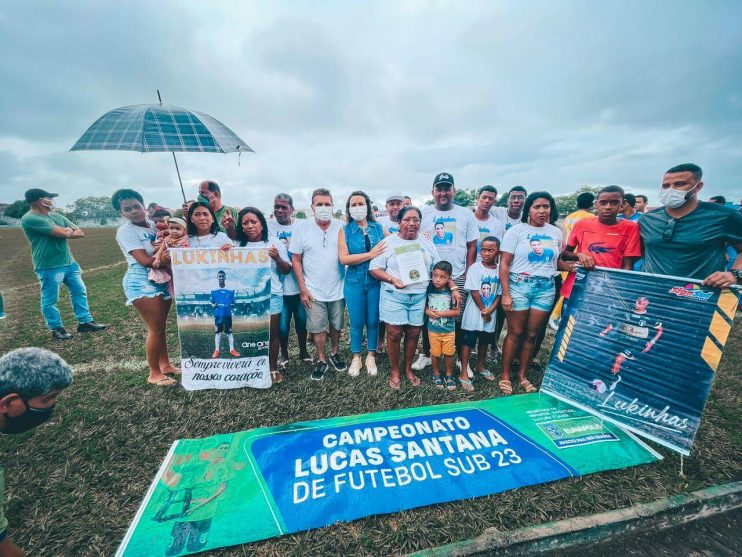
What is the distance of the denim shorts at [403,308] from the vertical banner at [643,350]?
5.12 feet

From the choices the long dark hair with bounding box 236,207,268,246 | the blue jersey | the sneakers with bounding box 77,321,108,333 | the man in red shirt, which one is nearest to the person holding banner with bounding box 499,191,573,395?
the man in red shirt

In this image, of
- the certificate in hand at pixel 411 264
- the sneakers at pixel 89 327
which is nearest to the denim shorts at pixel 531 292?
the certificate in hand at pixel 411 264

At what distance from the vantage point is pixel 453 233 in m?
4.02

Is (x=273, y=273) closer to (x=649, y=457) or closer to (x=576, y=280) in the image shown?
(x=576, y=280)

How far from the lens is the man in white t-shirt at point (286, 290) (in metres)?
4.02

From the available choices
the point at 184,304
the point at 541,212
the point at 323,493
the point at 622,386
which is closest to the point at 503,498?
the point at 323,493

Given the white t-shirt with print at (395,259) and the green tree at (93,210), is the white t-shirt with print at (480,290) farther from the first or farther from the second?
the green tree at (93,210)

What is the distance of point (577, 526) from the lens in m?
2.11

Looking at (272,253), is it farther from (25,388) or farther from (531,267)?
(531,267)

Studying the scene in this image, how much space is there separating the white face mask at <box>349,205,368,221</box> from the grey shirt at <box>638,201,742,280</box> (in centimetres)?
296

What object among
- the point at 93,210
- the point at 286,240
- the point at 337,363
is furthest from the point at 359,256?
the point at 93,210

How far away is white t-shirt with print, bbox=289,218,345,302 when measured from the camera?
12.4 ft

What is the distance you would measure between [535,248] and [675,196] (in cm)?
120

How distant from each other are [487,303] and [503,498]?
2.03 meters
